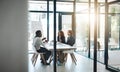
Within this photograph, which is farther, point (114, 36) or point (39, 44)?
point (39, 44)

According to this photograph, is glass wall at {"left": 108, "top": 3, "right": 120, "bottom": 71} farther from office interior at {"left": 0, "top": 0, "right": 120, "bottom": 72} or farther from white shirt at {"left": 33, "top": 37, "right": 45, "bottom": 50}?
white shirt at {"left": 33, "top": 37, "right": 45, "bottom": 50}

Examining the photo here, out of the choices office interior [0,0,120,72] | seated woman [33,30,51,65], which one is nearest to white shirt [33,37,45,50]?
seated woman [33,30,51,65]

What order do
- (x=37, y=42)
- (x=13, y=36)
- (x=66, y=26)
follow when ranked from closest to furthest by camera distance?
(x=13, y=36) → (x=37, y=42) → (x=66, y=26)

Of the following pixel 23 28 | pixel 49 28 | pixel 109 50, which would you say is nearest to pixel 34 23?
pixel 49 28

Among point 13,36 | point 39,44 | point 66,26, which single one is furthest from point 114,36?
point 13,36

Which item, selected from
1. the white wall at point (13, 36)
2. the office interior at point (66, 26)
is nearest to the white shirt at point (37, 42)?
the office interior at point (66, 26)

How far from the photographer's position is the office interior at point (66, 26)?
9.50 ft

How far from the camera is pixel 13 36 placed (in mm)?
2916

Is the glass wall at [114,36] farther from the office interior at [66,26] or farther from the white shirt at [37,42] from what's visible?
the white shirt at [37,42]

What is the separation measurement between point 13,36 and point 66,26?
8216 millimetres

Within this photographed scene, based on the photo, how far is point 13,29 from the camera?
→ 9.55 feet

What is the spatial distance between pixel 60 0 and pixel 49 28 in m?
1.55

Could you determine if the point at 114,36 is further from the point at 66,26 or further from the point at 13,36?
Answer: the point at 13,36

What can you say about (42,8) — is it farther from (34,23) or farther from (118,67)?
(118,67)
